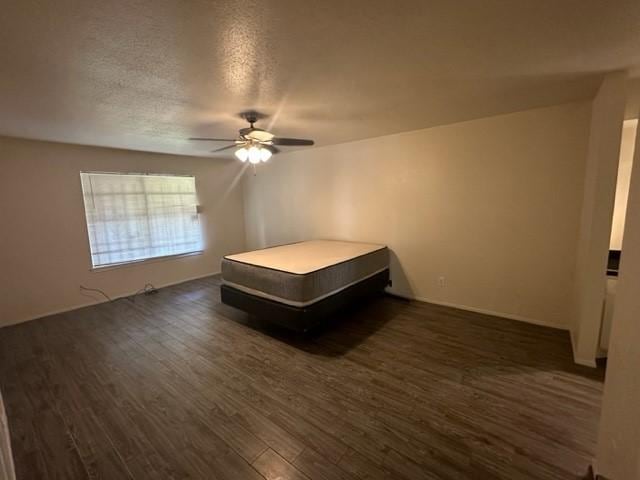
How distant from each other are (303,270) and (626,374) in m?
2.34

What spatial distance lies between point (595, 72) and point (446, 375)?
2612 mm

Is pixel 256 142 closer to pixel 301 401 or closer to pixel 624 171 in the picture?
pixel 301 401

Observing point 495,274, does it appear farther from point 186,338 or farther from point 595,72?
point 186,338

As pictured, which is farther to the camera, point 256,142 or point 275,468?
point 256,142

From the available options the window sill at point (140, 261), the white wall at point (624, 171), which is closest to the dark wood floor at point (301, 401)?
the window sill at point (140, 261)

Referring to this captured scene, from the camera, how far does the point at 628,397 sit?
4.20ft

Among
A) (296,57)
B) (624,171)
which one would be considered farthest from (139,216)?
(624,171)

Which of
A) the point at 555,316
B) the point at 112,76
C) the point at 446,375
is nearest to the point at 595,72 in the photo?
the point at 555,316

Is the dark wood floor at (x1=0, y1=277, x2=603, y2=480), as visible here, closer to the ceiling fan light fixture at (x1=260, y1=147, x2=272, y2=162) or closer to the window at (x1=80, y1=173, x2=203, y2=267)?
the window at (x1=80, y1=173, x2=203, y2=267)

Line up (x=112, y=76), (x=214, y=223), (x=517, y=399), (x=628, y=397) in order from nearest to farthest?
1. (x=628, y=397)
2. (x=112, y=76)
3. (x=517, y=399)
4. (x=214, y=223)

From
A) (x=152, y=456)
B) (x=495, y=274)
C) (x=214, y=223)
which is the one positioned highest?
(x=214, y=223)

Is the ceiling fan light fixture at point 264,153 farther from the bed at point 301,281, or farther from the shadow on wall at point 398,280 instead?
the shadow on wall at point 398,280

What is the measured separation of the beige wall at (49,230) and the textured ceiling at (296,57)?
0.89 metres

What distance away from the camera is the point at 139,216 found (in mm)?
4707
